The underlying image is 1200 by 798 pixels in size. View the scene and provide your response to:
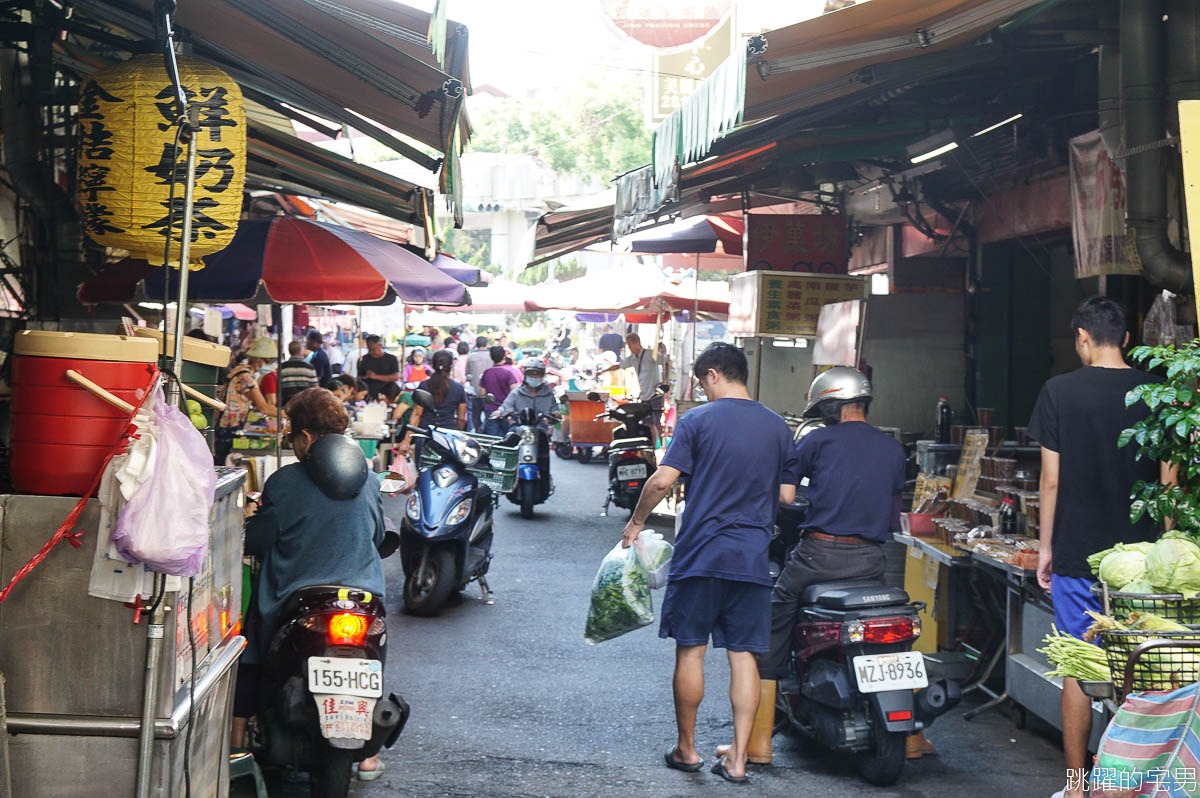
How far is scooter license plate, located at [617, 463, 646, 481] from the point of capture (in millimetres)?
14461

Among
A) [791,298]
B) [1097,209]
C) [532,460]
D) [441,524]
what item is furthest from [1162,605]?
[532,460]

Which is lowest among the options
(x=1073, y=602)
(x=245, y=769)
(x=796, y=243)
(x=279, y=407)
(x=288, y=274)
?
(x=245, y=769)

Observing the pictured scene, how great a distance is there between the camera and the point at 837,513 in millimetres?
6059

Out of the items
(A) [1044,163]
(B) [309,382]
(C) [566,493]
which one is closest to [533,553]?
(B) [309,382]

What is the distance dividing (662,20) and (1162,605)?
38.5 feet

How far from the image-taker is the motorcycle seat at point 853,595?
583cm

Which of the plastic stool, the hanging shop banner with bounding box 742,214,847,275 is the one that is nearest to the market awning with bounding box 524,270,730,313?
the hanging shop banner with bounding box 742,214,847,275

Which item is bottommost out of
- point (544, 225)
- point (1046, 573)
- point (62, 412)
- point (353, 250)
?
point (1046, 573)

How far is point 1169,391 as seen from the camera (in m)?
4.18

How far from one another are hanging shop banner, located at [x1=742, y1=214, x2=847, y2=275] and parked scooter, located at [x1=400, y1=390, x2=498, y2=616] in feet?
11.9

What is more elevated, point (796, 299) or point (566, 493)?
point (796, 299)

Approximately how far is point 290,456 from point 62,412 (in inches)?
205

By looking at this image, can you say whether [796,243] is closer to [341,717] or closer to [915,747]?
[915,747]

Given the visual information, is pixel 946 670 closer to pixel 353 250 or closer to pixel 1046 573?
pixel 1046 573
